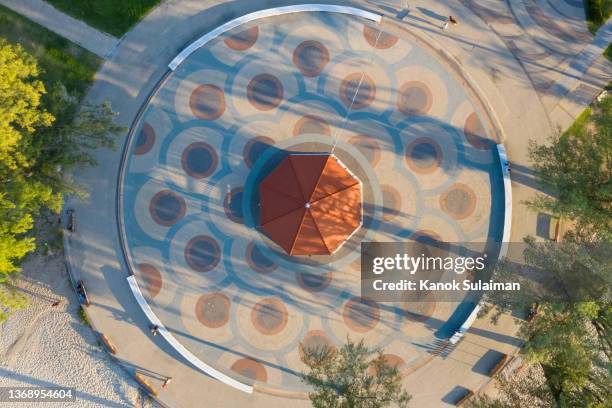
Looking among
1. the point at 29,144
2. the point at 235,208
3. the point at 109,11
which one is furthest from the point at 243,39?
the point at 29,144

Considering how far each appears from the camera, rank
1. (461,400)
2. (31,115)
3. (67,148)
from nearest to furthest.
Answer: (31,115), (67,148), (461,400)

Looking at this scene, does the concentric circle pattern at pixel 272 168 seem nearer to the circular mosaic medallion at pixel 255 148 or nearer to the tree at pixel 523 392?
the circular mosaic medallion at pixel 255 148

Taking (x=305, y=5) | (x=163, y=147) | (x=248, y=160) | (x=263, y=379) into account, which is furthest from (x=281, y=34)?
(x=263, y=379)

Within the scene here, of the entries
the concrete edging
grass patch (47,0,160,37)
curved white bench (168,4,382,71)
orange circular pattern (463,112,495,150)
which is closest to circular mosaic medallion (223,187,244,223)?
curved white bench (168,4,382,71)

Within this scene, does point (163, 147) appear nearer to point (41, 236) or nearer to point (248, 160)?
point (248, 160)

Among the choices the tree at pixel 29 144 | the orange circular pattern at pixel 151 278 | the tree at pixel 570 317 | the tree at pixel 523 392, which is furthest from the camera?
the orange circular pattern at pixel 151 278

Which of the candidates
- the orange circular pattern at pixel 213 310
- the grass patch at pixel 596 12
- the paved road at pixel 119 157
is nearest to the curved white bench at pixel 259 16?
the paved road at pixel 119 157

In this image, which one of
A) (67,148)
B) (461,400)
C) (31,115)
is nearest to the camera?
(31,115)

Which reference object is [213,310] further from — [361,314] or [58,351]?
[58,351]
